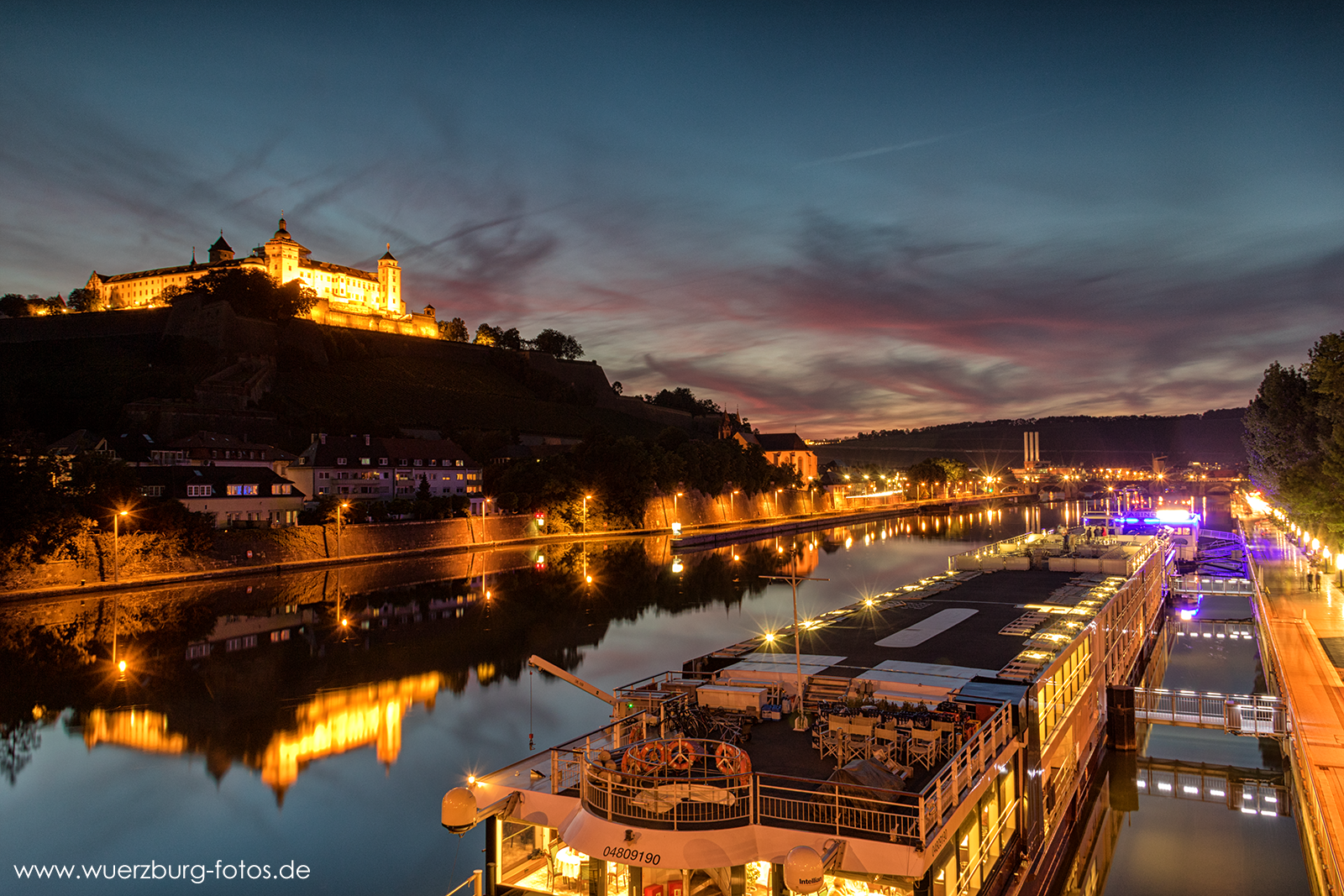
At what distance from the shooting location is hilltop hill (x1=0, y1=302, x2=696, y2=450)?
74.1m

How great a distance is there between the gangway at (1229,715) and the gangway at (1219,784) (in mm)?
839

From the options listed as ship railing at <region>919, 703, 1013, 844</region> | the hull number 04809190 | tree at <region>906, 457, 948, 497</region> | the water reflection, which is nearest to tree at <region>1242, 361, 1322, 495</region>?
the water reflection

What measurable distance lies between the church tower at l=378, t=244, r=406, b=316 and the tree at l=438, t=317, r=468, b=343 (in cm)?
606

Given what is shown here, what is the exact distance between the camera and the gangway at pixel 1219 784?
55.5ft

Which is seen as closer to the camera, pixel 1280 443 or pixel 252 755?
pixel 252 755

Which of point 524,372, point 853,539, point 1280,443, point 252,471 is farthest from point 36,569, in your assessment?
point 524,372

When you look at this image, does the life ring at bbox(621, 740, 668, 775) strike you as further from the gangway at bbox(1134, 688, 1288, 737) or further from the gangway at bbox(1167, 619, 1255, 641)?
the gangway at bbox(1167, 619, 1255, 641)

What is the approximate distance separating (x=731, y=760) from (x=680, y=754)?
1.73 feet

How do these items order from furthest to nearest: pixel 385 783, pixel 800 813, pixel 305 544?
pixel 305 544
pixel 385 783
pixel 800 813

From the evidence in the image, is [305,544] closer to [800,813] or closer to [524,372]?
[800,813]

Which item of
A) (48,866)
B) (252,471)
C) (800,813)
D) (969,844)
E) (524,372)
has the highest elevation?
(524,372)

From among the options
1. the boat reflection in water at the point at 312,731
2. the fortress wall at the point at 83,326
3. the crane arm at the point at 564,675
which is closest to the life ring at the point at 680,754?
Result: the crane arm at the point at 564,675

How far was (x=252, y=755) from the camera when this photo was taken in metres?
19.7

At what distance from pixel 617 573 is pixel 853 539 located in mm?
34859
